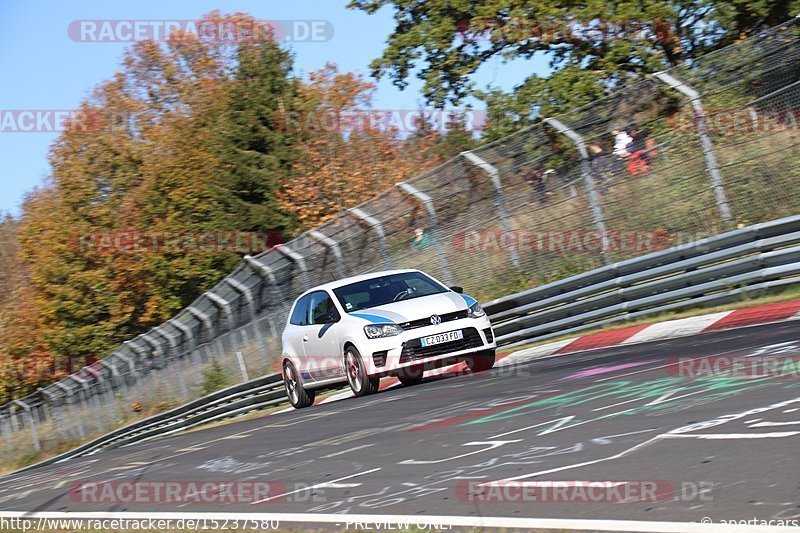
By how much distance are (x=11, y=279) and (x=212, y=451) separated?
74.6m

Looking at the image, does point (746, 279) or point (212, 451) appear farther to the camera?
point (746, 279)

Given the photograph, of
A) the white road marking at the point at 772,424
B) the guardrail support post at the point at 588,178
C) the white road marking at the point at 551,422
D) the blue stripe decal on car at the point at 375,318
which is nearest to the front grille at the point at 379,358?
the blue stripe decal on car at the point at 375,318

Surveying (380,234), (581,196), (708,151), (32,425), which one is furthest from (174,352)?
(708,151)

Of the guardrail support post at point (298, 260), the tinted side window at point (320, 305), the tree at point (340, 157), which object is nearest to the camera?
the tinted side window at point (320, 305)

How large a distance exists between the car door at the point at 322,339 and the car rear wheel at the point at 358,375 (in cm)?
17

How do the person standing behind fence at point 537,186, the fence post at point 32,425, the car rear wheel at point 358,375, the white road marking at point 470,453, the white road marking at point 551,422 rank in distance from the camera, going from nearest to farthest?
the white road marking at point 470,453, the white road marking at point 551,422, the car rear wheel at point 358,375, the person standing behind fence at point 537,186, the fence post at point 32,425

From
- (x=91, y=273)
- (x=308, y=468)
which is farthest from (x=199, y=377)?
(x=91, y=273)

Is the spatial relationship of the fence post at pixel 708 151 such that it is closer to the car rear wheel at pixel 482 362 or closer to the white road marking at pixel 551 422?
the car rear wheel at pixel 482 362

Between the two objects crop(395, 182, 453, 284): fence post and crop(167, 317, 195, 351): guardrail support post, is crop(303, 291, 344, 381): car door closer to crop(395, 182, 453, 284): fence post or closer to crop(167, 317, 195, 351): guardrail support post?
crop(395, 182, 453, 284): fence post

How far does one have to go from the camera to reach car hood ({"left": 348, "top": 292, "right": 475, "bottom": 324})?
1305 cm

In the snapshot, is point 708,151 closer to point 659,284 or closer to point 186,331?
point 659,284

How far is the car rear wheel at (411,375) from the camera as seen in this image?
13.1 meters

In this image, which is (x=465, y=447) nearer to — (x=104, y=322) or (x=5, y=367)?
(x=104, y=322)

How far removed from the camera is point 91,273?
50.2 m
